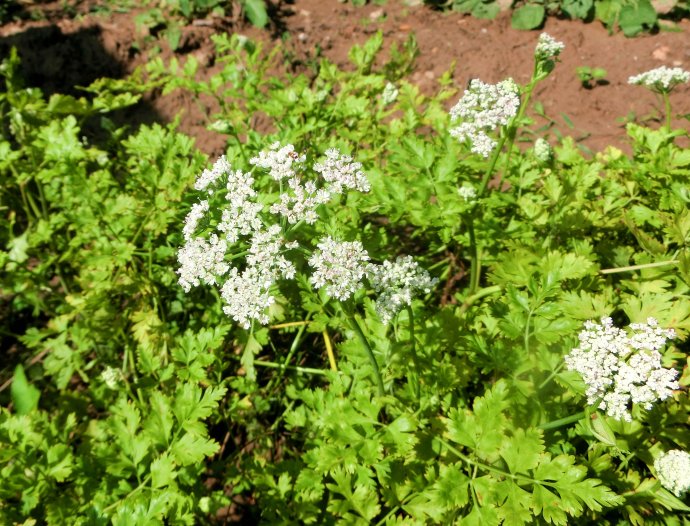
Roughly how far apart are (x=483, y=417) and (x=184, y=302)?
2517 mm

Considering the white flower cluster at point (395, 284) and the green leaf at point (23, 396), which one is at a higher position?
the white flower cluster at point (395, 284)

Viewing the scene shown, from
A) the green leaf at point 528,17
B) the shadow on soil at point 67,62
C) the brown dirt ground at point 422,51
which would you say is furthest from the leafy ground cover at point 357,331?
the green leaf at point 528,17

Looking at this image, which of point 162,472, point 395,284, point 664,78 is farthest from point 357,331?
point 664,78

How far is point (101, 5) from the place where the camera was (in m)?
6.64

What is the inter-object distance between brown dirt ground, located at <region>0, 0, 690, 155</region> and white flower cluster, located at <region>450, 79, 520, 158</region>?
10.3 feet

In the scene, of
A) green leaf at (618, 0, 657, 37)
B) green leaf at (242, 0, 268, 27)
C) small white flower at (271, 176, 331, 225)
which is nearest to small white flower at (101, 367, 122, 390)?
small white flower at (271, 176, 331, 225)

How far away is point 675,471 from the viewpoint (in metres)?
2.16

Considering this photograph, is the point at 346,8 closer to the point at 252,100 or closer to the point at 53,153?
the point at 252,100

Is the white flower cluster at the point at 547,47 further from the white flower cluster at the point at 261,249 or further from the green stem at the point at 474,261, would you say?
the white flower cluster at the point at 261,249

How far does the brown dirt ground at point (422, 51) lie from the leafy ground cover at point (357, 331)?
1.95 m

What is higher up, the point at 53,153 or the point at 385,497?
the point at 53,153

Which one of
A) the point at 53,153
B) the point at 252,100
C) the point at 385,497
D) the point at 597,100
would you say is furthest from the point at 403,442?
the point at 597,100

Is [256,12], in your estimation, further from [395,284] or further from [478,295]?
[395,284]

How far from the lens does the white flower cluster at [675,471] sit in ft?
6.97
